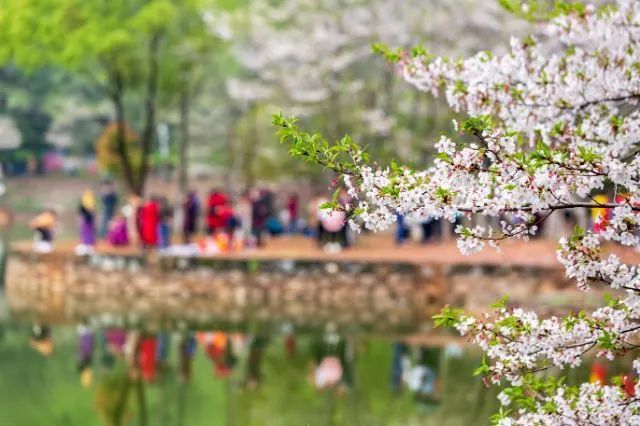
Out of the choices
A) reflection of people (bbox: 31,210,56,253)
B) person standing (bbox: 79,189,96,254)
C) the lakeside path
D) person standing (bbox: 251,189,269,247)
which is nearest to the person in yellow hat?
person standing (bbox: 79,189,96,254)

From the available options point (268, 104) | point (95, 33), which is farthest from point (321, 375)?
point (268, 104)

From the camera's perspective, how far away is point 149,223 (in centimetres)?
2297

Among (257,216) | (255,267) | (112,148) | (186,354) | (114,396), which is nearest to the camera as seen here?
(114,396)

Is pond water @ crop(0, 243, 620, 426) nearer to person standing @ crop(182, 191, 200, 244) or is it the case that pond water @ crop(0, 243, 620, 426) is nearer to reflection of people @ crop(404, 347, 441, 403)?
reflection of people @ crop(404, 347, 441, 403)

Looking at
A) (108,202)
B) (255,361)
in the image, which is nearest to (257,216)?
(108,202)

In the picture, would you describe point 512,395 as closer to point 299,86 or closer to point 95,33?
point 95,33

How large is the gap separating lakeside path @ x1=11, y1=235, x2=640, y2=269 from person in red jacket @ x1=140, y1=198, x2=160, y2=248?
0.33m

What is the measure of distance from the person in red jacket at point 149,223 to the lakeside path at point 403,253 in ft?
1.08

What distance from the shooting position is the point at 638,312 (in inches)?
217

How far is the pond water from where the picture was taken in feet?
43.6

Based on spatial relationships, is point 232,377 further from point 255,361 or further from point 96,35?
point 96,35

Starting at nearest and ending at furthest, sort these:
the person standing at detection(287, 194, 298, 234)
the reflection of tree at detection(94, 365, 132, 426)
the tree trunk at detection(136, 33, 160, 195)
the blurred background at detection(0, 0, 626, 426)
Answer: the reflection of tree at detection(94, 365, 132, 426), the blurred background at detection(0, 0, 626, 426), the tree trunk at detection(136, 33, 160, 195), the person standing at detection(287, 194, 298, 234)

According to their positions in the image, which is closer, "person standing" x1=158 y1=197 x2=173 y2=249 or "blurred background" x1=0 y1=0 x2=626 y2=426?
"blurred background" x1=0 y1=0 x2=626 y2=426

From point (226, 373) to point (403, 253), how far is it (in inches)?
344
